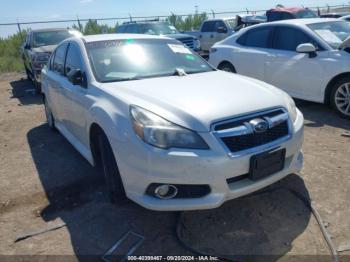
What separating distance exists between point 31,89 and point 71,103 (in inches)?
303

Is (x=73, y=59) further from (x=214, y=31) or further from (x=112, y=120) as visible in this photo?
(x=214, y=31)

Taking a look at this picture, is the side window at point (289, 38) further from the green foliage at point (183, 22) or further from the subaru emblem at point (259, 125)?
the green foliage at point (183, 22)

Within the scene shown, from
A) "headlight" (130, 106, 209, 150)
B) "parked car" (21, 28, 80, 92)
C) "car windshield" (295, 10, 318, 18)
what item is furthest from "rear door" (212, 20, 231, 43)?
"headlight" (130, 106, 209, 150)

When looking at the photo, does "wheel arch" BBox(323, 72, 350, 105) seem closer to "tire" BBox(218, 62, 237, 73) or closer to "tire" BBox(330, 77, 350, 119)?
"tire" BBox(330, 77, 350, 119)

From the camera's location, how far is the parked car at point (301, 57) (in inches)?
229

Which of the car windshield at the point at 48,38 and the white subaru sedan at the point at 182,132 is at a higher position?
the car windshield at the point at 48,38

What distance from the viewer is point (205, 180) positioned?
2.83 meters

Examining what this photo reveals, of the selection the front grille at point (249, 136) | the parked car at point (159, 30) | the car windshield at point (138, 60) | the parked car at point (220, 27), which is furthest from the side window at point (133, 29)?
the front grille at point (249, 136)

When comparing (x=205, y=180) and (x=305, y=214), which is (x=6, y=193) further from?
(x=305, y=214)

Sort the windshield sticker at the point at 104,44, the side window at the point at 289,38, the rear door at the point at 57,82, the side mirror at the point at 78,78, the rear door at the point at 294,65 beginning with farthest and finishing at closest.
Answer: the side window at the point at 289,38 → the rear door at the point at 294,65 → the rear door at the point at 57,82 → the windshield sticker at the point at 104,44 → the side mirror at the point at 78,78

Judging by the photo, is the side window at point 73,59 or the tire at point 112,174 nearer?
the tire at point 112,174

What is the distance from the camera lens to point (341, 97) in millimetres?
5809

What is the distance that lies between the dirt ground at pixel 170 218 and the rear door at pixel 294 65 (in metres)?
1.56

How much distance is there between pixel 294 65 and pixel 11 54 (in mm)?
16655
